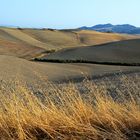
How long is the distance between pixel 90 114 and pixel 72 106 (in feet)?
0.82

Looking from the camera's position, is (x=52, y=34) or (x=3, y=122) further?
(x=52, y=34)

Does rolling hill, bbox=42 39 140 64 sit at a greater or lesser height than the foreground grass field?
lesser

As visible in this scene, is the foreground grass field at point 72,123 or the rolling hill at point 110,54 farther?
the rolling hill at point 110,54

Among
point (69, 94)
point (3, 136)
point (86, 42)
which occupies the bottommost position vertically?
point (86, 42)

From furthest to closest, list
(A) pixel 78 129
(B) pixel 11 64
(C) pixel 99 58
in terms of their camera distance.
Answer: (C) pixel 99 58, (B) pixel 11 64, (A) pixel 78 129

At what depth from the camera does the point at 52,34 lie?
121m

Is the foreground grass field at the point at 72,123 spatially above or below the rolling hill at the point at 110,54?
above

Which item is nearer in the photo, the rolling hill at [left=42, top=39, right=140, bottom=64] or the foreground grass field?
the foreground grass field

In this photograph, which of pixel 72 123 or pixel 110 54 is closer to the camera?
pixel 72 123

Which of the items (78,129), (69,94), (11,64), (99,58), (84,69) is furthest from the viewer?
(99,58)

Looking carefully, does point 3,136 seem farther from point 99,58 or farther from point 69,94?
point 99,58

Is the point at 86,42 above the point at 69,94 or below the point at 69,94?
below

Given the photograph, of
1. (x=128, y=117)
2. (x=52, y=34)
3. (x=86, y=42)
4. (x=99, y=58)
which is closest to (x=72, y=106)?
(x=128, y=117)

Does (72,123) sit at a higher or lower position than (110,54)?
higher
